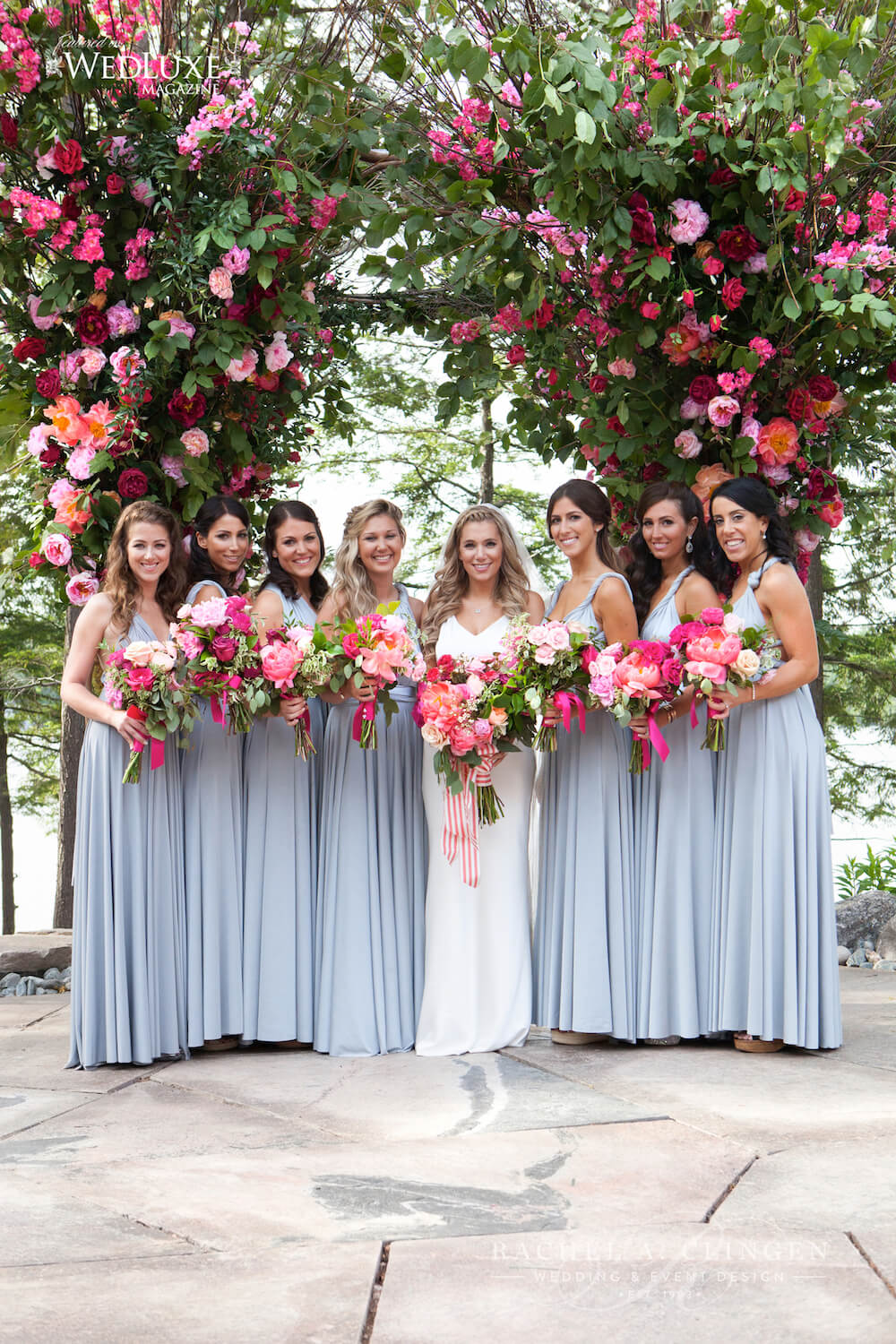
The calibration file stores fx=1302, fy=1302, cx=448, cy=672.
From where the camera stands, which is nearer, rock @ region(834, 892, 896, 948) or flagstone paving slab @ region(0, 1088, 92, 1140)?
flagstone paving slab @ region(0, 1088, 92, 1140)

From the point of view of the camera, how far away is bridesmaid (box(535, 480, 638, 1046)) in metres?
5.47

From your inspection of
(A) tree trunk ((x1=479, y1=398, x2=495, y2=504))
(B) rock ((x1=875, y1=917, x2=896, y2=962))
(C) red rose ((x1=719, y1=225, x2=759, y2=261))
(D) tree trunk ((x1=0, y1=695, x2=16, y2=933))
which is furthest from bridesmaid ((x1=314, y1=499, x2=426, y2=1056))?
(D) tree trunk ((x1=0, y1=695, x2=16, y2=933))

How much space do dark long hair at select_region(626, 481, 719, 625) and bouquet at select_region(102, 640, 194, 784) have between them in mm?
2065

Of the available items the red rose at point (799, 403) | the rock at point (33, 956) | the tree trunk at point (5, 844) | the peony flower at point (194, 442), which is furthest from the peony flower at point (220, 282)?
the tree trunk at point (5, 844)

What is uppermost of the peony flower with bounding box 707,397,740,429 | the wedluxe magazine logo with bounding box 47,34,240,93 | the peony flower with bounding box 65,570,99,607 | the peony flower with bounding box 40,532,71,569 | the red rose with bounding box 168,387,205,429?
the wedluxe magazine logo with bounding box 47,34,240,93

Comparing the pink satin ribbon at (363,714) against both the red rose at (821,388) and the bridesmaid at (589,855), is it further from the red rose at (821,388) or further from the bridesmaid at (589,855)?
the red rose at (821,388)

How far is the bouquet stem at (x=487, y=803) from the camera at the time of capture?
545 cm

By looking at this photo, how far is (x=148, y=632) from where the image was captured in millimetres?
5559

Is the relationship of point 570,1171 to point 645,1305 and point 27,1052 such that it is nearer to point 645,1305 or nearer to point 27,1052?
point 645,1305

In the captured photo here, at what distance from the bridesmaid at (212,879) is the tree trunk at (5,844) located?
9995mm

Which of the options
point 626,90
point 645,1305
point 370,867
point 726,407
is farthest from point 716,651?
point 645,1305

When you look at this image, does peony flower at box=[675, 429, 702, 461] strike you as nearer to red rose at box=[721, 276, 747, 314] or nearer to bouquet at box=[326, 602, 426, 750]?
red rose at box=[721, 276, 747, 314]

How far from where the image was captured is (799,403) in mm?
5867

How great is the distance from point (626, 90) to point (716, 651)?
2329 millimetres
